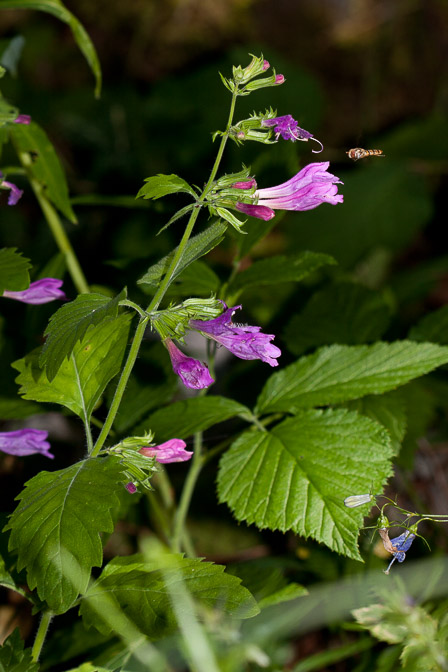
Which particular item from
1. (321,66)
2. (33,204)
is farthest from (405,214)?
(33,204)

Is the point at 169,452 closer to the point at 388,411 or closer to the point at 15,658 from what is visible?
the point at 15,658

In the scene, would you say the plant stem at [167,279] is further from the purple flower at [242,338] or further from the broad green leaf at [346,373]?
the broad green leaf at [346,373]

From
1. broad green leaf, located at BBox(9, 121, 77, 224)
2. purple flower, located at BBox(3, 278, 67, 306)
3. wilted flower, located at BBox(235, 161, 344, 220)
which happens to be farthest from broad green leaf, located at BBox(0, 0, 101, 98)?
wilted flower, located at BBox(235, 161, 344, 220)

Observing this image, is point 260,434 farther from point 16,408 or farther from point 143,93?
point 143,93

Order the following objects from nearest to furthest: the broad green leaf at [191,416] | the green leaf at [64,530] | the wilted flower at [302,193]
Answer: the green leaf at [64,530] → the wilted flower at [302,193] → the broad green leaf at [191,416]

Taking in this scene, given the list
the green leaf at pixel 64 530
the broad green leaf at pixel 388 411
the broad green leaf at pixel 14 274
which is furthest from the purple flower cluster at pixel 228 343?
the broad green leaf at pixel 388 411

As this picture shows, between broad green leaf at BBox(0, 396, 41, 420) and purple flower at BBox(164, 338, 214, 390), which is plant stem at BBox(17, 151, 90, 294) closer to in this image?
broad green leaf at BBox(0, 396, 41, 420)
